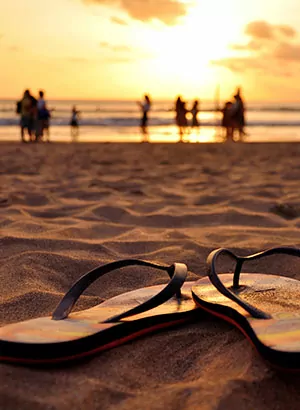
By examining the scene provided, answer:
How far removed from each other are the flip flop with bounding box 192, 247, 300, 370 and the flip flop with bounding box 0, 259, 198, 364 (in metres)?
0.10

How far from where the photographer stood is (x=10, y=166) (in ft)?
20.2

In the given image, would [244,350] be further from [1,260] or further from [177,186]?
[177,186]

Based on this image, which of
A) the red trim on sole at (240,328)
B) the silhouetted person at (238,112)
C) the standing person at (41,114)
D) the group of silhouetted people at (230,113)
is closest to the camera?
the red trim on sole at (240,328)

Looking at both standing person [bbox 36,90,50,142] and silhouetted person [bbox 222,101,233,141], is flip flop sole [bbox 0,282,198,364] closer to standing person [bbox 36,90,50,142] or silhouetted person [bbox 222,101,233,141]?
standing person [bbox 36,90,50,142]

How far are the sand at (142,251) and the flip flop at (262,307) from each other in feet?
0.21

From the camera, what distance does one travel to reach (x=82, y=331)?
4.74ft

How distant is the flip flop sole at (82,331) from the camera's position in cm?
134

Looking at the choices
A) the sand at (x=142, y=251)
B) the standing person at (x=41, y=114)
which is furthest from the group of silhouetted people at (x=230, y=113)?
the sand at (x=142, y=251)

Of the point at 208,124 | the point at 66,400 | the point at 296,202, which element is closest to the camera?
the point at 66,400

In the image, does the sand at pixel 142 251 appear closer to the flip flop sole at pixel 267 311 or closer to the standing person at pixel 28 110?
the flip flop sole at pixel 267 311

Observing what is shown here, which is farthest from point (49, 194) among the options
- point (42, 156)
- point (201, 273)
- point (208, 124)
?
point (208, 124)

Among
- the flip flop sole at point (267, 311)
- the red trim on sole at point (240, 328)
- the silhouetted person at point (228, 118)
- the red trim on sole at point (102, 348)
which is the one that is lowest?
the red trim on sole at point (102, 348)

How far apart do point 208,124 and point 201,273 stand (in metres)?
23.7

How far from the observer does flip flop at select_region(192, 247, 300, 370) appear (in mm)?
1256
